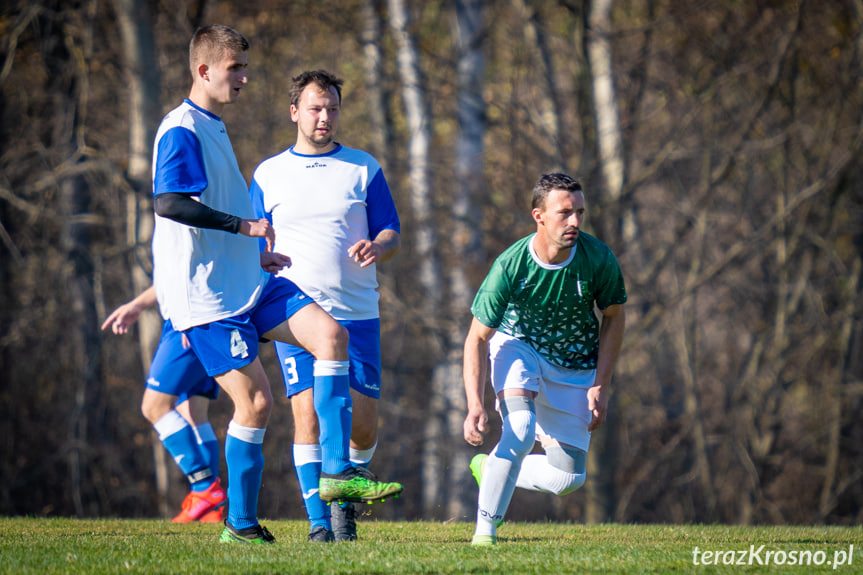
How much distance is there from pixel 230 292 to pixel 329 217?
892 millimetres

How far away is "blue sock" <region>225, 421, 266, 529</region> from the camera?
185 inches

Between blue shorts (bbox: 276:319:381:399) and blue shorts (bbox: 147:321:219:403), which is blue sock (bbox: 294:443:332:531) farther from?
blue shorts (bbox: 147:321:219:403)

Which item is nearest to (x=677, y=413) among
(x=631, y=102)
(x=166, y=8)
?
(x=631, y=102)

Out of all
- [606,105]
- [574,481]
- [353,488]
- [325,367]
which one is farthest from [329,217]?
[606,105]

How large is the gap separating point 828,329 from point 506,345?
11.2m

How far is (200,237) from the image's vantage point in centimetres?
465

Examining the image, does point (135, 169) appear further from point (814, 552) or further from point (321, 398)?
point (814, 552)

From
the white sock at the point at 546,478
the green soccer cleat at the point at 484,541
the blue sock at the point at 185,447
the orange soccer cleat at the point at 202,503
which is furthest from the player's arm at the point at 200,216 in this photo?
the orange soccer cleat at the point at 202,503

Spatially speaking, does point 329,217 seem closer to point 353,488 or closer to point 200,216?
point 200,216

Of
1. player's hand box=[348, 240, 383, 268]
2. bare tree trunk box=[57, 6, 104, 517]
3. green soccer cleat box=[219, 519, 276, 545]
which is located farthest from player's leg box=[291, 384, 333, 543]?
bare tree trunk box=[57, 6, 104, 517]

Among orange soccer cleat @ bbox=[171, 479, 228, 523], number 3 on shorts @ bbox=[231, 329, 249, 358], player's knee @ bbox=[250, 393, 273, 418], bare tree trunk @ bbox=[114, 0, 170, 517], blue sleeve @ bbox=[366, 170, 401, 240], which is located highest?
bare tree trunk @ bbox=[114, 0, 170, 517]

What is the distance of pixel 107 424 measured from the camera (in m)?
15.0

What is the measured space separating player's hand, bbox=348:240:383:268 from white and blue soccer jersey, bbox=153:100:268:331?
538 mm

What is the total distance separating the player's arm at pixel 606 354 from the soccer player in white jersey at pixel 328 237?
1.23 meters
